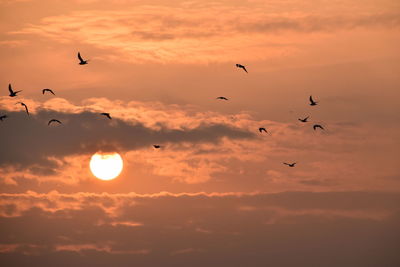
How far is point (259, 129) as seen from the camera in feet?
533

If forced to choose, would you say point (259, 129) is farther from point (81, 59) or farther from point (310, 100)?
point (81, 59)

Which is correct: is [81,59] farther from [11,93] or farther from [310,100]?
[310,100]

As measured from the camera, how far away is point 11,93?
14625 cm

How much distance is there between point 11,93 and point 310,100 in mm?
54495

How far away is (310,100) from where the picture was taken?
514 ft

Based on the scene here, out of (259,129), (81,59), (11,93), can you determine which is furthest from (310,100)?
(11,93)

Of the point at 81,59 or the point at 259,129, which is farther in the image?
the point at 259,129

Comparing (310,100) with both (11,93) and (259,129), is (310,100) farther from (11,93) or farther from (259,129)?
(11,93)

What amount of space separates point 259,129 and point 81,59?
38206 millimetres

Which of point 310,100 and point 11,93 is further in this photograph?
point 310,100

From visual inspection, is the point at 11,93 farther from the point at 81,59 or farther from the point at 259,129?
the point at 259,129

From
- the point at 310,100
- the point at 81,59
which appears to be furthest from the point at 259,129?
the point at 81,59

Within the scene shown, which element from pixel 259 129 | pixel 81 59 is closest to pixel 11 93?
pixel 81 59

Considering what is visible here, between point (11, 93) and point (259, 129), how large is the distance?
47590 mm
